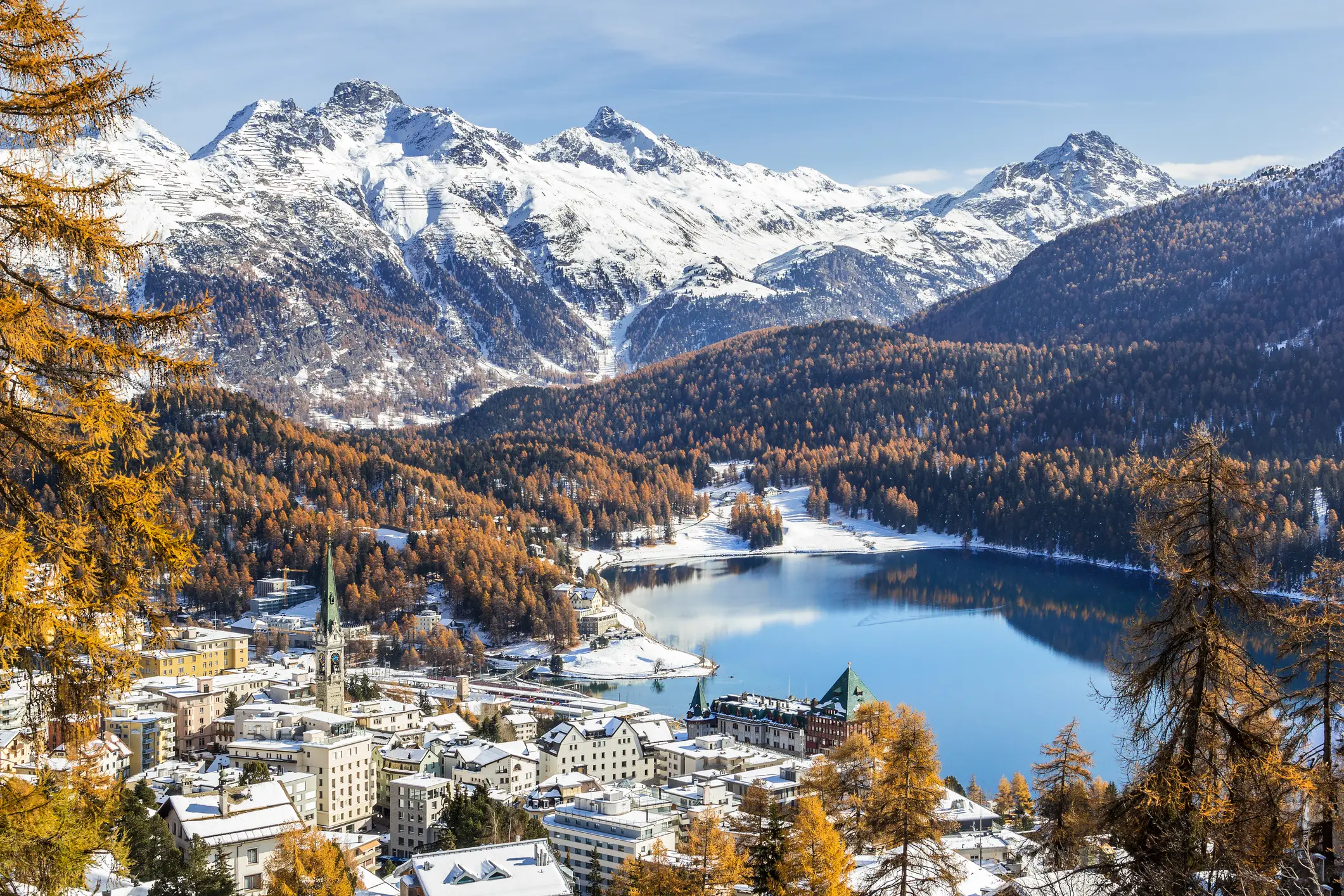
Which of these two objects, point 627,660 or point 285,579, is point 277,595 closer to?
point 285,579

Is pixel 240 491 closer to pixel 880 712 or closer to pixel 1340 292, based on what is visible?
pixel 880 712

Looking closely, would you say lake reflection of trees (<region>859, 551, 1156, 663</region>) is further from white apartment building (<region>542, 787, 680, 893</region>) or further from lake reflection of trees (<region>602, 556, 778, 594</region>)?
white apartment building (<region>542, 787, 680, 893</region>)

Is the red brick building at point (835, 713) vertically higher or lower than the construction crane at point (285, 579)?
lower

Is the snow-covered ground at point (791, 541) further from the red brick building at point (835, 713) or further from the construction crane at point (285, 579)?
the red brick building at point (835, 713)

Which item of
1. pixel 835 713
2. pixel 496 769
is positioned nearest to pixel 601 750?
pixel 496 769

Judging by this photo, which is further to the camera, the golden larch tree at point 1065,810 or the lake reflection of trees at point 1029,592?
the lake reflection of trees at point 1029,592

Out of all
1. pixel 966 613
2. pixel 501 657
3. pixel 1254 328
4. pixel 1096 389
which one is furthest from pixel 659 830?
pixel 1254 328

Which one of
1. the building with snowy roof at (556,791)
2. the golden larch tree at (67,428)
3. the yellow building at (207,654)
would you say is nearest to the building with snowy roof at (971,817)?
the building with snowy roof at (556,791)
